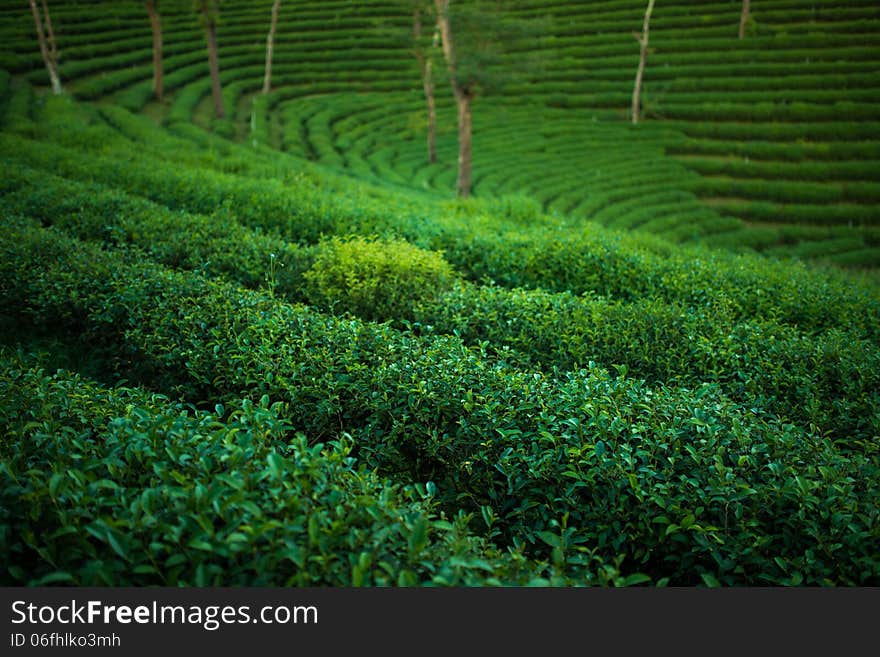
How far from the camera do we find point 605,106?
27672 mm

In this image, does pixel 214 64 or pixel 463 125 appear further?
pixel 214 64

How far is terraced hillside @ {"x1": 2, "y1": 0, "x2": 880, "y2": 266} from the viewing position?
61.9 feet

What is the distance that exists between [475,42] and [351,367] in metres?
15.2

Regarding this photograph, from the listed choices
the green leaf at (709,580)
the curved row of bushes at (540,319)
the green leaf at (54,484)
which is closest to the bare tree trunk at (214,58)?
the curved row of bushes at (540,319)

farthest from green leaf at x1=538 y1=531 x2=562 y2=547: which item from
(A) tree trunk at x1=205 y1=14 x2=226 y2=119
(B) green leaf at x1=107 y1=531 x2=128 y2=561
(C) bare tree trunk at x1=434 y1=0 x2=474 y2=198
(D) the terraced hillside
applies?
(A) tree trunk at x1=205 y1=14 x2=226 y2=119

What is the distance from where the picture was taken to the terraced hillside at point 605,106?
18875 millimetres

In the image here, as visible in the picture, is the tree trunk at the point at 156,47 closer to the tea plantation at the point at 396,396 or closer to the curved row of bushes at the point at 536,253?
the tea plantation at the point at 396,396

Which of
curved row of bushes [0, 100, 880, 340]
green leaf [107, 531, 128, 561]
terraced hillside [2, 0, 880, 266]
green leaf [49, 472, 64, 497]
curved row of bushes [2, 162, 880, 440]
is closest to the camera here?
green leaf [107, 531, 128, 561]

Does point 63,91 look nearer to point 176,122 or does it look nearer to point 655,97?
point 176,122

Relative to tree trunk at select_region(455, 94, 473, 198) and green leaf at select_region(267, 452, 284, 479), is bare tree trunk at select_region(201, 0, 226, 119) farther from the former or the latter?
green leaf at select_region(267, 452, 284, 479)

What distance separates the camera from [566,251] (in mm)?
7250

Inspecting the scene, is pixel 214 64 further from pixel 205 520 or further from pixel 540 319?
pixel 205 520

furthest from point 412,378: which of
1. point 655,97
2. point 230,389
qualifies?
point 655,97

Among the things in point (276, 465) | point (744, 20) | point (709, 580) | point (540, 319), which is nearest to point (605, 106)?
point (744, 20)
